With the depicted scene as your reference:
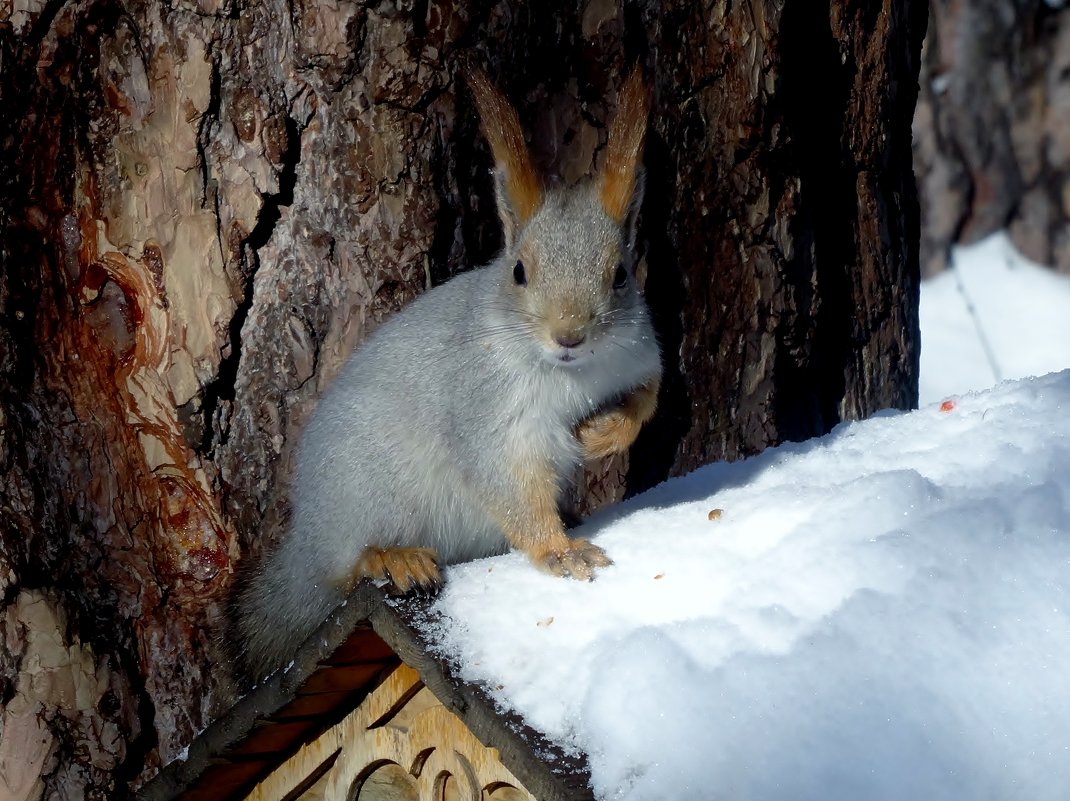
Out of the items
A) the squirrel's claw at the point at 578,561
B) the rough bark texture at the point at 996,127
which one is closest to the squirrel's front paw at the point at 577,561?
the squirrel's claw at the point at 578,561

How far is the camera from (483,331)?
1536 mm

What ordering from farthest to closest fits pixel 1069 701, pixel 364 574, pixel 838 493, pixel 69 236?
pixel 69 236
pixel 364 574
pixel 838 493
pixel 1069 701

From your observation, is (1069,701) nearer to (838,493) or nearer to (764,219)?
(838,493)

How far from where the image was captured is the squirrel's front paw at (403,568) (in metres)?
1.30

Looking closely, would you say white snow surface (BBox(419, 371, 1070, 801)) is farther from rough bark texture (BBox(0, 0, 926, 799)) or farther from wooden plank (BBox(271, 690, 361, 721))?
rough bark texture (BBox(0, 0, 926, 799))

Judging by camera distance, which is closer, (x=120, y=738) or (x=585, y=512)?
(x=120, y=738)

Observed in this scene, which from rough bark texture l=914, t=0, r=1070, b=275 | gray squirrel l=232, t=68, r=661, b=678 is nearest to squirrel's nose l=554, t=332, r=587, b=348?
gray squirrel l=232, t=68, r=661, b=678

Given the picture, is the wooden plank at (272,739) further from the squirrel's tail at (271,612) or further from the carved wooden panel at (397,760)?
the squirrel's tail at (271,612)

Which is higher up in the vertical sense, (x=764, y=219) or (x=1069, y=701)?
(x=764, y=219)

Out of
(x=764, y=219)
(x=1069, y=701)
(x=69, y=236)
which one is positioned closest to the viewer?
(x=1069, y=701)

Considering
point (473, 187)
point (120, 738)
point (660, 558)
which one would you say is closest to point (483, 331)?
point (473, 187)

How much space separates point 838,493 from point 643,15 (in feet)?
2.80

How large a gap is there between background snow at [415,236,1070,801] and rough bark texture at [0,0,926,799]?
527 mm

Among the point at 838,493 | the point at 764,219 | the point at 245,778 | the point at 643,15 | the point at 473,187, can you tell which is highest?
the point at 643,15
